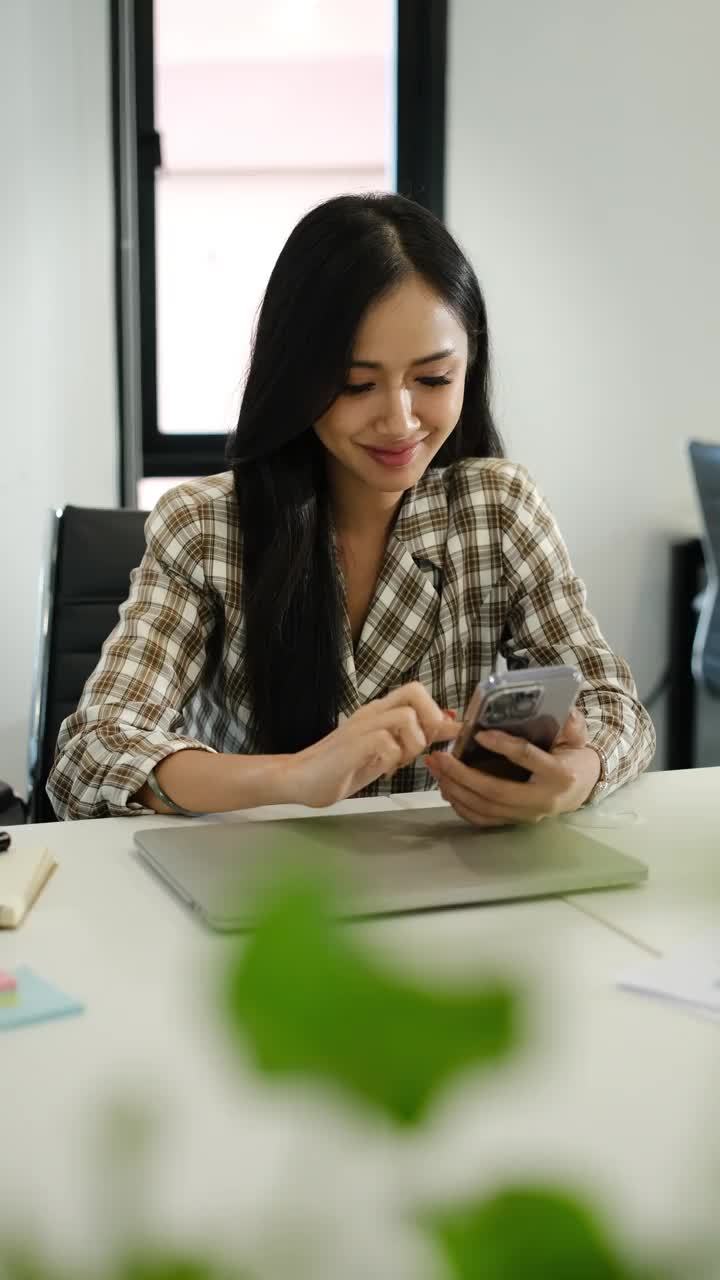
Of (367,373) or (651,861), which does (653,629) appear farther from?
(651,861)

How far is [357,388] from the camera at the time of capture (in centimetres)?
144

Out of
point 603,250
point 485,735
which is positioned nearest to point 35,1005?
point 485,735

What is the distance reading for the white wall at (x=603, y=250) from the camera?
125 inches

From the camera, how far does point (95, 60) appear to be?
2.95 m

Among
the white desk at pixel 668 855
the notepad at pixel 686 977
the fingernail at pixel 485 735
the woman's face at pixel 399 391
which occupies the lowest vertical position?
the white desk at pixel 668 855

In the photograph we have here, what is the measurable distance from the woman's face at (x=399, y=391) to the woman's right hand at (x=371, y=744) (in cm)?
41

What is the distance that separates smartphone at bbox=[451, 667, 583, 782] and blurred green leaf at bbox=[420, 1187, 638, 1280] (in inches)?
35.6

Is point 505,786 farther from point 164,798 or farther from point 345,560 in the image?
point 345,560

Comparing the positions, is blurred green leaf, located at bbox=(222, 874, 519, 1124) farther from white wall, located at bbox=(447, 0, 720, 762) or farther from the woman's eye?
white wall, located at bbox=(447, 0, 720, 762)

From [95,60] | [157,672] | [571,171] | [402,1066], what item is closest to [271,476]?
[157,672]

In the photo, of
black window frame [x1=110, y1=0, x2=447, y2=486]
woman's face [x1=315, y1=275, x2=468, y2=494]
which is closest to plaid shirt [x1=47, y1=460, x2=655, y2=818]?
woman's face [x1=315, y1=275, x2=468, y2=494]

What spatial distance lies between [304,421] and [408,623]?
261 mm

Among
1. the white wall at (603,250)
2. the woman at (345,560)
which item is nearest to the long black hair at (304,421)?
the woman at (345,560)

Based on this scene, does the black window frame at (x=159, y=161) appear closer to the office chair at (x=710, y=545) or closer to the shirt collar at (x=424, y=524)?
the office chair at (x=710, y=545)
